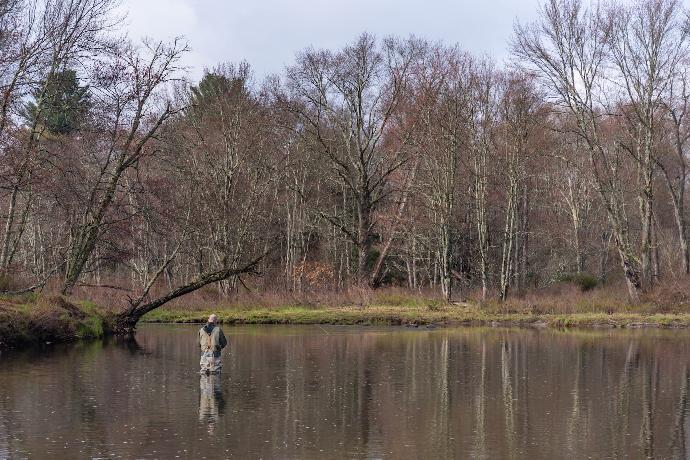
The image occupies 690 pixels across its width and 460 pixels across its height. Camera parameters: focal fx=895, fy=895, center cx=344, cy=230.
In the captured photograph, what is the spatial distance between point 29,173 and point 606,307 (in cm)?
2731

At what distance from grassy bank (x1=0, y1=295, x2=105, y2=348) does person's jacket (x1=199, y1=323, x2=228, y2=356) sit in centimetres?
1003

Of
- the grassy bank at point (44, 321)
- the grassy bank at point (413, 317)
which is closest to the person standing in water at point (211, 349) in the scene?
the grassy bank at point (44, 321)

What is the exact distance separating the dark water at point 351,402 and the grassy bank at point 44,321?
58.2 inches

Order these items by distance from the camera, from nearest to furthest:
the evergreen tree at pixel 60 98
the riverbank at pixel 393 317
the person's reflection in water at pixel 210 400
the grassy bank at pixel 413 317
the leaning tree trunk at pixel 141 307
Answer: the person's reflection in water at pixel 210 400, the evergreen tree at pixel 60 98, the riverbank at pixel 393 317, the leaning tree trunk at pixel 141 307, the grassy bank at pixel 413 317

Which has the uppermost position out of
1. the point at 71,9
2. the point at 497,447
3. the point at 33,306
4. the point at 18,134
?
the point at 71,9

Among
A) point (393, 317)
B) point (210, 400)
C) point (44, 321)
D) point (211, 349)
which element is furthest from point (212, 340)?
point (393, 317)

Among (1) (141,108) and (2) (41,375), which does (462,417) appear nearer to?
(2) (41,375)

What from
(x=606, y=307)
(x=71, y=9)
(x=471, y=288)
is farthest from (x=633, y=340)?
(x=71, y=9)

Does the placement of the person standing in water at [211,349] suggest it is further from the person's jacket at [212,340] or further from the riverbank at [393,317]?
the riverbank at [393,317]

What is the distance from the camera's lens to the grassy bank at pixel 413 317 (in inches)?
1628

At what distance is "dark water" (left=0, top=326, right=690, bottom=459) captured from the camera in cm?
1406

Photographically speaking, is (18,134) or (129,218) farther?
(129,218)

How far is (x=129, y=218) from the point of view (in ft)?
116

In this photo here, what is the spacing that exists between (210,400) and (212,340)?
429 centimetres
